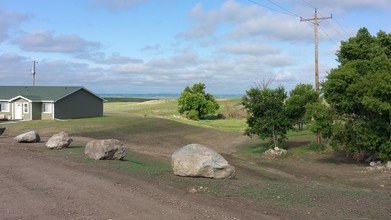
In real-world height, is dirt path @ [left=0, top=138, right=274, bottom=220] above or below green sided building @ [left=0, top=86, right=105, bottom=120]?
below

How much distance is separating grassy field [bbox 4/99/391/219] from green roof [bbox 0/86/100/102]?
11819mm

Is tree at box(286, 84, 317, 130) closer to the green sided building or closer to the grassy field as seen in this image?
the grassy field

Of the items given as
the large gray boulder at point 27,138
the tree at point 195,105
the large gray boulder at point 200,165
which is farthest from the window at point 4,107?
the large gray boulder at point 200,165

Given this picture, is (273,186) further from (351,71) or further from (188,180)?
(351,71)

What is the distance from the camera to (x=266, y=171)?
22281mm

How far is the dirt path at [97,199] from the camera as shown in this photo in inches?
356

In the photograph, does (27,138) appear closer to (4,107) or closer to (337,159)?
(337,159)

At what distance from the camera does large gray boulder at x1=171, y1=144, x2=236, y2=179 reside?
45.6 feet

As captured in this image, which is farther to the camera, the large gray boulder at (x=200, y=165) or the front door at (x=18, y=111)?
the front door at (x=18, y=111)

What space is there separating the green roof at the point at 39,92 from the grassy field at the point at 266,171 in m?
11.8

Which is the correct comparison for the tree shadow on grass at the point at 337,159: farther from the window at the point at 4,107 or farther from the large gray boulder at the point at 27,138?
the window at the point at 4,107

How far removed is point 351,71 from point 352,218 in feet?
64.4

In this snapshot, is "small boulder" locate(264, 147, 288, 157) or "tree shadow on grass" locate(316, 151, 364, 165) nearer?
"tree shadow on grass" locate(316, 151, 364, 165)

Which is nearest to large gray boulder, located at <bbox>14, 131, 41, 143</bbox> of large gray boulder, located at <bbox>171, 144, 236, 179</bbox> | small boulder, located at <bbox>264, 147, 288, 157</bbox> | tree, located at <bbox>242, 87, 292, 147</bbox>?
large gray boulder, located at <bbox>171, 144, 236, 179</bbox>
